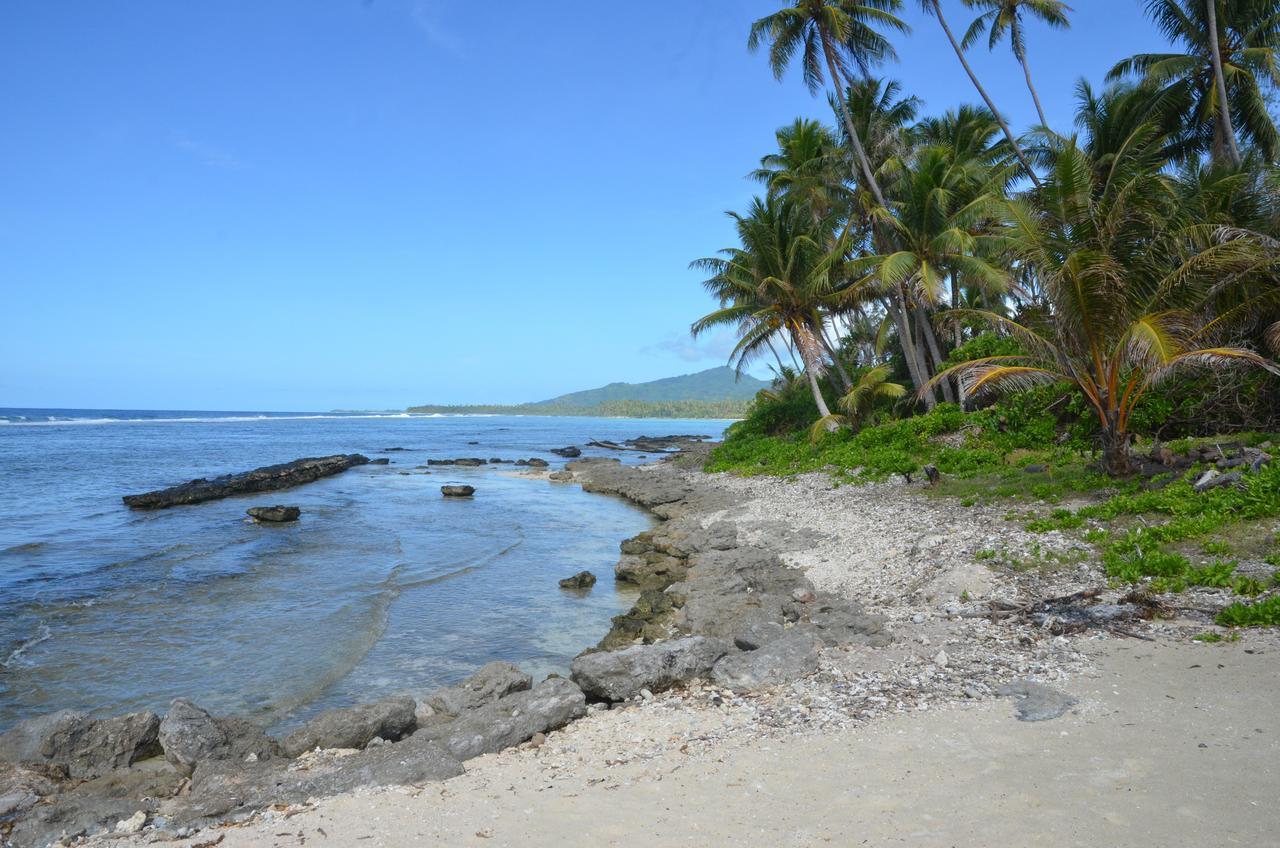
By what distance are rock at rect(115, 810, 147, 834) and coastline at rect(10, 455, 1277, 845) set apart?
0.10m

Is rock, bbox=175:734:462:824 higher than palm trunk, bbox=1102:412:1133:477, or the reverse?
palm trunk, bbox=1102:412:1133:477

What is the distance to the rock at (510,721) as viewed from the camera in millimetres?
5973

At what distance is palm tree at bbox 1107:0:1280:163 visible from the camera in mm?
20531

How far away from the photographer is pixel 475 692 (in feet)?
24.7

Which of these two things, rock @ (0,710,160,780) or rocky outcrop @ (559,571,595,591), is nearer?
rock @ (0,710,160,780)

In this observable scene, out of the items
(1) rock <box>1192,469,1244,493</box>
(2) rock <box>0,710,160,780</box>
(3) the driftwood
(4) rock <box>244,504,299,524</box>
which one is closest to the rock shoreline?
(2) rock <box>0,710,160,780</box>

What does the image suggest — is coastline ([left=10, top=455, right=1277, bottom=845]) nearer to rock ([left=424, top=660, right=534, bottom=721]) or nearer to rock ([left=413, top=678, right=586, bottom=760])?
rock ([left=413, top=678, right=586, bottom=760])

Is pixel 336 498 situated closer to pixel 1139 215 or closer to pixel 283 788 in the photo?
pixel 283 788

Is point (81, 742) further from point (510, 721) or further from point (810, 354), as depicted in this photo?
point (810, 354)

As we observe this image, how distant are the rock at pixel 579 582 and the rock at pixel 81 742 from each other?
745 centimetres

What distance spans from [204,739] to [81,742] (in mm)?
1172

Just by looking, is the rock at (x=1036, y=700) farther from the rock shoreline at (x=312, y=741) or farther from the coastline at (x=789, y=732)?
the rock shoreline at (x=312, y=741)

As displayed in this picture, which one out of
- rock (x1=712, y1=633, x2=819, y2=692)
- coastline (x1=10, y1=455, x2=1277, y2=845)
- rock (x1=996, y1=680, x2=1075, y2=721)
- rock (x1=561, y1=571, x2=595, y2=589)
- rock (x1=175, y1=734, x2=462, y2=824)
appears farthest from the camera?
rock (x1=561, y1=571, x2=595, y2=589)

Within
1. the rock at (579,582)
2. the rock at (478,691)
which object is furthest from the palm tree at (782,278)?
the rock at (478,691)
